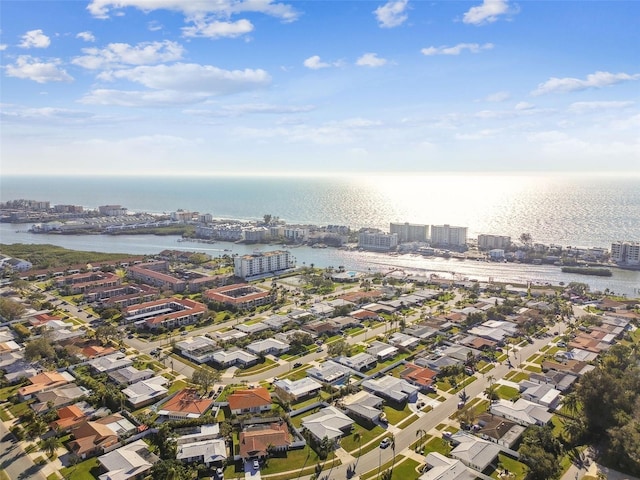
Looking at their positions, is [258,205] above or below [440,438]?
above

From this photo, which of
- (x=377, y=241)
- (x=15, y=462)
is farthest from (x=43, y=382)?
(x=377, y=241)

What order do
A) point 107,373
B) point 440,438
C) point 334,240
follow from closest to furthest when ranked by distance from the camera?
point 440,438
point 107,373
point 334,240

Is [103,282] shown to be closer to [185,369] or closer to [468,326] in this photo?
[185,369]

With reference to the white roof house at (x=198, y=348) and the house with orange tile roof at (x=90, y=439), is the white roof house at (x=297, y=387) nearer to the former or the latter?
the white roof house at (x=198, y=348)

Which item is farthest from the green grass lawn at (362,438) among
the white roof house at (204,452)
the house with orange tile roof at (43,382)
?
the house with orange tile roof at (43,382)

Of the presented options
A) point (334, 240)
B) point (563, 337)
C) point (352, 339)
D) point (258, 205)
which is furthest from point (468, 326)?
point (258, 205)

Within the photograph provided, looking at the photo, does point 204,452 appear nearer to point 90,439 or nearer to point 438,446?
point 90,439
